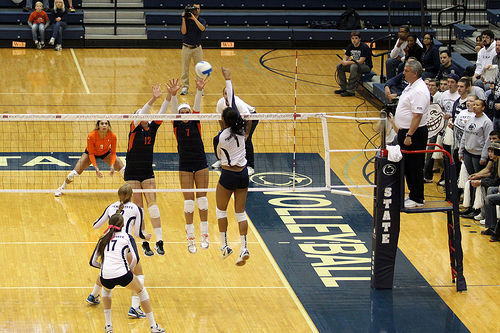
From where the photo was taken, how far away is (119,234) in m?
8.62

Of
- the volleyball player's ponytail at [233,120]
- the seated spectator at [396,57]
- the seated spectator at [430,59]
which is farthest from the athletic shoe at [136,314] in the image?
the seated spectator at [396,57]

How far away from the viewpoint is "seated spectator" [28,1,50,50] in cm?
2294

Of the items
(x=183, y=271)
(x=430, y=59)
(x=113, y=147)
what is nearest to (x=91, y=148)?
(x=113, y=147)

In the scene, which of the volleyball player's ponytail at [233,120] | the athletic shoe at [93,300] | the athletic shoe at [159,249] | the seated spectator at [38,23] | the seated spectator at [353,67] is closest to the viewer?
the volleyball player's ponytail at [233,120]

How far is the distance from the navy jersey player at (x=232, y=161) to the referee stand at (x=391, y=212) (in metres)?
1.99

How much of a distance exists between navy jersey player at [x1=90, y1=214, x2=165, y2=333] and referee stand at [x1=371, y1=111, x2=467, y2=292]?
3.46 m

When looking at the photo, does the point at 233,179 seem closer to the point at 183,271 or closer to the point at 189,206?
the point at 189,206

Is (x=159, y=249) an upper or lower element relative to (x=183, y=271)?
upper

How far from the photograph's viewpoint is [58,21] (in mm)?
23078

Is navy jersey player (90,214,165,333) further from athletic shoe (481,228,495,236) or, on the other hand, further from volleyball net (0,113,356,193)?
athletic shoe (481,228,495,236)

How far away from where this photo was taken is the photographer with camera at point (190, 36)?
63.1 ft

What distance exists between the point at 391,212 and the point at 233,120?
2.78 meters

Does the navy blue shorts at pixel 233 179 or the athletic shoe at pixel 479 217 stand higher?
the navy blue shorts at pixel 233 179

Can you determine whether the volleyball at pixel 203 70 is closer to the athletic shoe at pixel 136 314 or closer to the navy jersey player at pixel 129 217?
the navy jersey player at pixel 129 217
